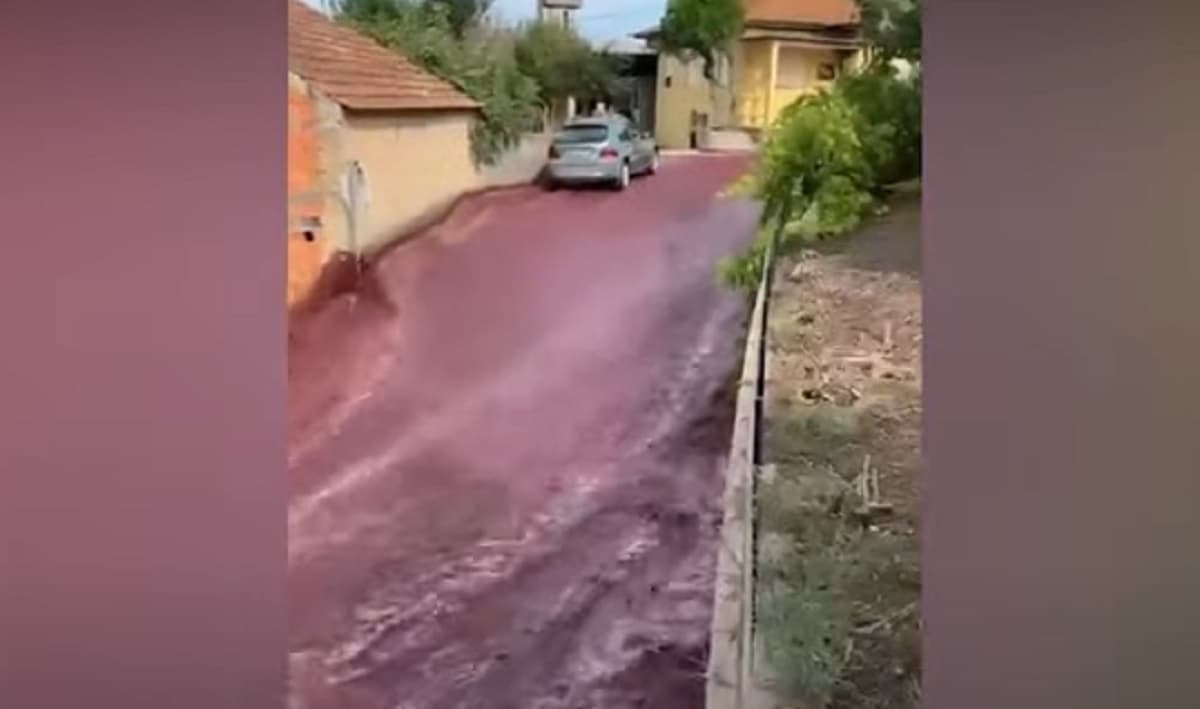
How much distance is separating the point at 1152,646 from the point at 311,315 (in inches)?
49.4

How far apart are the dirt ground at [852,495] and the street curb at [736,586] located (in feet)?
0.07

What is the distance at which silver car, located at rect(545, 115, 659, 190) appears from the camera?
6.81 feet

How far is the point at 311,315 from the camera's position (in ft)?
6.47

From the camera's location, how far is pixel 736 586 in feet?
6.29

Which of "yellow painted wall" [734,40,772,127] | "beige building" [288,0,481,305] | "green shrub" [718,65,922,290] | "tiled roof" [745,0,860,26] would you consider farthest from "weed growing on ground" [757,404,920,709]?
"beige building" [288,0,481,305]

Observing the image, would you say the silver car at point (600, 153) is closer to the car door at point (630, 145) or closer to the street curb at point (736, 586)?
the car door at point (630, 145)

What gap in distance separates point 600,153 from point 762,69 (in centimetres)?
27

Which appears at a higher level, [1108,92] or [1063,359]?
[1108,92]

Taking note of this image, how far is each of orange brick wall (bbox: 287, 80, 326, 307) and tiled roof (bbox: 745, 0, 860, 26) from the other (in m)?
0.66

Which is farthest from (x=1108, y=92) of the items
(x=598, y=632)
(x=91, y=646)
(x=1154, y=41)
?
(x=91, y=646)

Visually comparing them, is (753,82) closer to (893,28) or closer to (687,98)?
(687,98)

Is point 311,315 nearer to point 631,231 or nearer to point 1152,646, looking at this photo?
point 631,231

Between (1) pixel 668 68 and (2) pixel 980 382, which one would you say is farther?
(1) pixel 668 68

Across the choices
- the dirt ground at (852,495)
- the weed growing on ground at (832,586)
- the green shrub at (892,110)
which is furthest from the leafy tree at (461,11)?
the weed growing on ground at (832,586)
